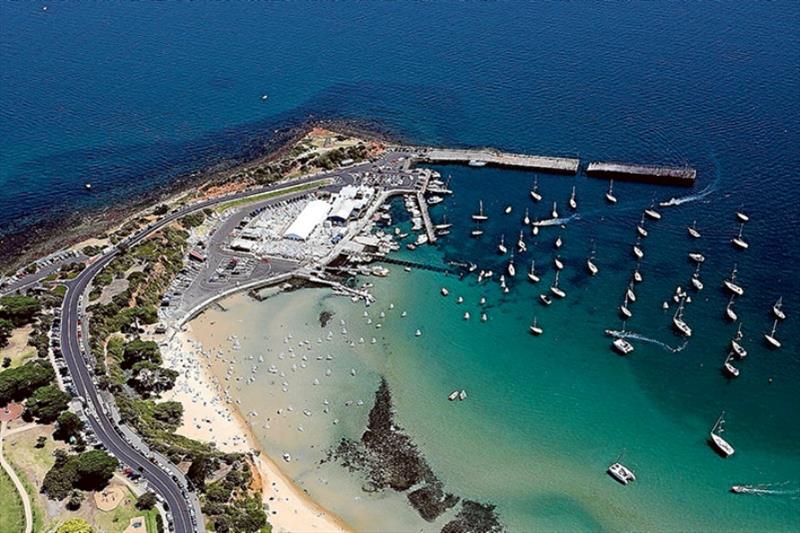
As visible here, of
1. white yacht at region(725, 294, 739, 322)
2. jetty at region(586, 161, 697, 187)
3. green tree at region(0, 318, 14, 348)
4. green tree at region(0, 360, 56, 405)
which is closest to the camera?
green tree at region(0, 360, 56, 405)

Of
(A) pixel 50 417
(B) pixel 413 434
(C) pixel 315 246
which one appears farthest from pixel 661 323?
(A) pixel 50 417

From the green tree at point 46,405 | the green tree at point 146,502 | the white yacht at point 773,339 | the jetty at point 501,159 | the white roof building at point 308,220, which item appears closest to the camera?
the green tree at point 146,502

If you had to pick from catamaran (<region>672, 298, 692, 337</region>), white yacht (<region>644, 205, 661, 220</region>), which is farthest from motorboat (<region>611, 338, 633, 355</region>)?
white yacht (<region>644, 205, 661, 220</region>)

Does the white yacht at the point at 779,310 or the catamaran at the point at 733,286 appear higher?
the catamaran at the point at 733,286

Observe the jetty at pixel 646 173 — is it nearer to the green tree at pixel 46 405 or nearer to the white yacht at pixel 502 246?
the white yacht at pixel 502 246

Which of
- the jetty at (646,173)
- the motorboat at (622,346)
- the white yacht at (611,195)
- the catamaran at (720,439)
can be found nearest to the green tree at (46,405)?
the motorboat at (622,346)

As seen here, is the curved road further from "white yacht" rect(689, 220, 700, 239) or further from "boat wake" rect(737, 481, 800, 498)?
"white yacht" rect(689, 220, 700, 239)

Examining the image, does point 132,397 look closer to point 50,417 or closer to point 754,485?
point 50,417
